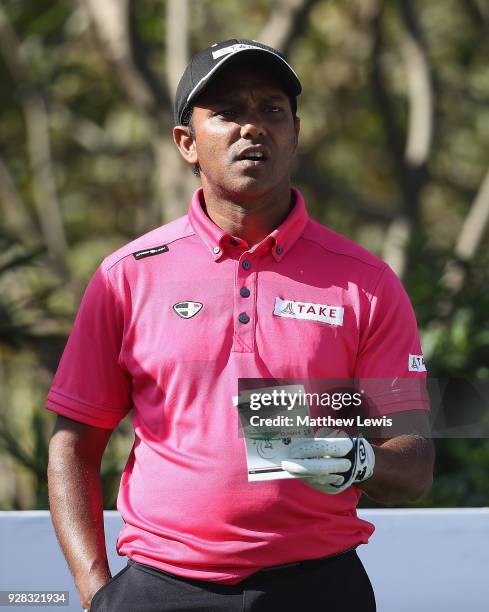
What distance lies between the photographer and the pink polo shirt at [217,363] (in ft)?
7.45

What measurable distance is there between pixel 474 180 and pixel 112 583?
35.4 feet

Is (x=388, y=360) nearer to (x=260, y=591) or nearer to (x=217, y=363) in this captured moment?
(x=217, y=363)

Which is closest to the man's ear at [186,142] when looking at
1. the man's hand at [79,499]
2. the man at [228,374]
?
the man at [228,374]

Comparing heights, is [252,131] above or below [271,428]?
above

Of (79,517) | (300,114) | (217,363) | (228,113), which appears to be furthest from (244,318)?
(300,114)

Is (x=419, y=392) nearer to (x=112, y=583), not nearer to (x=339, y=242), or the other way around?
(x=339, y=242)

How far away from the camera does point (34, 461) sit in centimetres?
566

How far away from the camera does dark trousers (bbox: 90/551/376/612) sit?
2.26 meters

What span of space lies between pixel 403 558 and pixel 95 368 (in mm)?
1196

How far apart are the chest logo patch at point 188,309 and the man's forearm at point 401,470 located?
0.46 m

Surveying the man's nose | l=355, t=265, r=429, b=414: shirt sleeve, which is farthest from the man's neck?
l=355, t=265, r=429, b=414: shirt sleeve

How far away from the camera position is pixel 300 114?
1175cm

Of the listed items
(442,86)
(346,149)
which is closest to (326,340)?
(442,86)

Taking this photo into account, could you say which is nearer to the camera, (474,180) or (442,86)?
(442,86)
